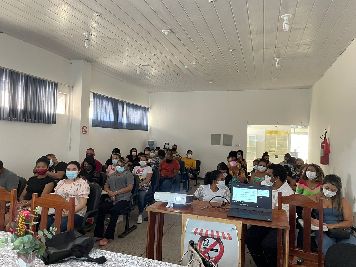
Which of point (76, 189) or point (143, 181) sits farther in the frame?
point (143, 181)

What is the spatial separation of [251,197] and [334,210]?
1.11 m

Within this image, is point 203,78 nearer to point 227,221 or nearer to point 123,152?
point 123,152

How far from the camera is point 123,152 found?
9086 mm

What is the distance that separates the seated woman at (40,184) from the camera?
381 centimetres

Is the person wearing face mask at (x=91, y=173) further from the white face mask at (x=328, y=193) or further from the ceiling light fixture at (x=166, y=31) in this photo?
the white face mask at (x=328, y=193)

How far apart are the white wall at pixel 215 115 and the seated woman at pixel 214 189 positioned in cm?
649

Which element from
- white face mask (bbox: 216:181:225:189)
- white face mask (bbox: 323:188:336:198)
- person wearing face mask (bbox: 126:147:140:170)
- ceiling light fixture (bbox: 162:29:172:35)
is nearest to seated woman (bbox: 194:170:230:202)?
white face mask (bbox: 216:181:225:189)

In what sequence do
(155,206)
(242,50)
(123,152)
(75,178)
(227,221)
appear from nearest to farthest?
(227,221)
(155,206)
(75,178)
(242,50)
(123,152)

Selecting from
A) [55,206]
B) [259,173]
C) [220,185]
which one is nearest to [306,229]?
[220,185]

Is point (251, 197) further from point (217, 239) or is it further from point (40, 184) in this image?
point (40, 184)

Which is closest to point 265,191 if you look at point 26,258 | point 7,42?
point 26,258

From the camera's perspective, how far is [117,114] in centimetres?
866

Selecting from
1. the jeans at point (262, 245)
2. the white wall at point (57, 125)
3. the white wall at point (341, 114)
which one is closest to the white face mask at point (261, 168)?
the white wall at point (341, 114)

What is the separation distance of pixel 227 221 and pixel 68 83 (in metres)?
5.33
